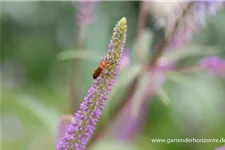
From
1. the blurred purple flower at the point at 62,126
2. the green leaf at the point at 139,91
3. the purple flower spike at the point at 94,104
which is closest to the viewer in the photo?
the purple flower spike at the point at 94,104

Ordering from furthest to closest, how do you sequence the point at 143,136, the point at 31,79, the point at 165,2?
1. the point at 31,79
2. the point at 143,136
3. the point at 165,2

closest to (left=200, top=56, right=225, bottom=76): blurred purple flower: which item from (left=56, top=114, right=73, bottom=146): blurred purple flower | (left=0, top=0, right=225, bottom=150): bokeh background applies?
(left=0, top=0, right=225, bottom=150): bokeh background

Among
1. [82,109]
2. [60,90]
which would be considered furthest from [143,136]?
[82,109]

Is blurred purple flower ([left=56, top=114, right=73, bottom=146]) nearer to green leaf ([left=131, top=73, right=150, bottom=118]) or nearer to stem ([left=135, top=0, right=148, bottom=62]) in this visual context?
green leaf ([left=131, top=73, right=150, bottom=118])

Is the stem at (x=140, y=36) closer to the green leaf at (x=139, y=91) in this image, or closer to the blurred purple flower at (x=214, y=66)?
the green leaf at (x=139, y=91)

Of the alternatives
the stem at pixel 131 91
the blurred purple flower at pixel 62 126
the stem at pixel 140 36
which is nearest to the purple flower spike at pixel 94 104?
the blurred purple flower at pixel 62 126

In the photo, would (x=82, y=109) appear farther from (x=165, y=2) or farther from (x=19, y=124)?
(x=19, y=124)
